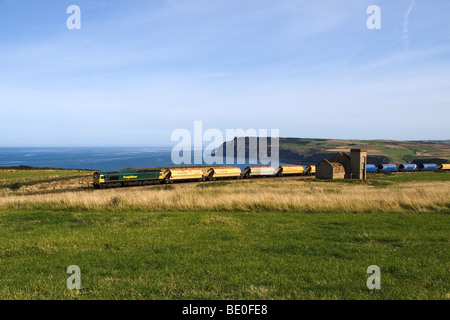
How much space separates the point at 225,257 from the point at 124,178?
36237mm

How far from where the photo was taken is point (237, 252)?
10.7 m

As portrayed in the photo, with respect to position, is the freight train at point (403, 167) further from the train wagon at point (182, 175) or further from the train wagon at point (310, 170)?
the train wagon at point (182, 175)

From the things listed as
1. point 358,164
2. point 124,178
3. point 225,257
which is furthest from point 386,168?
point 225,257

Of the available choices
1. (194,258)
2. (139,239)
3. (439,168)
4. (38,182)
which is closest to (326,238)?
(194,258)

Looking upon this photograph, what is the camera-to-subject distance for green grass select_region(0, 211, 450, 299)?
7.60m

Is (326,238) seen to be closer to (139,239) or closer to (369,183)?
(139,239)

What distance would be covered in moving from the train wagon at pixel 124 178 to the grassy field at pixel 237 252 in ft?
75.8

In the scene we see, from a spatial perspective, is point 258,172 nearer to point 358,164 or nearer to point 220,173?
point 220,173

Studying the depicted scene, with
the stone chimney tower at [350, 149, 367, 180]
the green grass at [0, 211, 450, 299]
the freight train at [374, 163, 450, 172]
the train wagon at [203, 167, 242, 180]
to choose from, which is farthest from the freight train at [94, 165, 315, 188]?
the green grass at [0, 211, 450, 299]

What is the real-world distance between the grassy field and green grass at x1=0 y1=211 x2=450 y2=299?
1.2 inches

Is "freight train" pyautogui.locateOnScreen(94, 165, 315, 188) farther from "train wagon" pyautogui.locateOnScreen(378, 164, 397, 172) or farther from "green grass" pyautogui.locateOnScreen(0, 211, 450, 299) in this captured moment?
"green grass" pyautogui.locateOnScreen(0, 211, 450, 299)

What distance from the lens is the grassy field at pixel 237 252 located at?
7.66m

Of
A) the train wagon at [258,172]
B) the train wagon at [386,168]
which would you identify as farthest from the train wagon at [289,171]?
the train wagon at [386,168]
